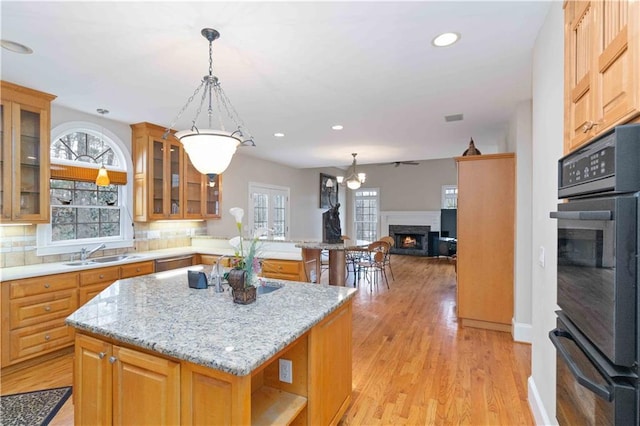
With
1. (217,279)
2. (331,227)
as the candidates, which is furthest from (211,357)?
(331,227)

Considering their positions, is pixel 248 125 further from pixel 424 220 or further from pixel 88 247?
pixel 424 220

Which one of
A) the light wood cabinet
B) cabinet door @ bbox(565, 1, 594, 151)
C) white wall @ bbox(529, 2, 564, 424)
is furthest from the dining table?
cabinet door @ bbox(565, 1, 594, 151)

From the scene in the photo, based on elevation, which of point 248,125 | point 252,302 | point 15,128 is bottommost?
point 252,302

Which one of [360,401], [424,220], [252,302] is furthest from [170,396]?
[424,220]

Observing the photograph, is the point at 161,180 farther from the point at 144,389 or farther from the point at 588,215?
the point at 588,215

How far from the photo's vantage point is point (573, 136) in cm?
150

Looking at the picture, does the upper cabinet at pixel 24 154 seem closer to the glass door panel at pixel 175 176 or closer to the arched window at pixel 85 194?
the arched window at pixel 85 194

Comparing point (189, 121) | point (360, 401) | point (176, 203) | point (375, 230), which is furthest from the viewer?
point (375, 230)

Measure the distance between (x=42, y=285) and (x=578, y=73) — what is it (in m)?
4.29

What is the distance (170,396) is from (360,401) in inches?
59.6

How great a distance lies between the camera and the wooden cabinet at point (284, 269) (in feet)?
14.0

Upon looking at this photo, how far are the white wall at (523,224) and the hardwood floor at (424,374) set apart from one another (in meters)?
0.28

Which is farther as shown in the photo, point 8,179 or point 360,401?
point 8,179

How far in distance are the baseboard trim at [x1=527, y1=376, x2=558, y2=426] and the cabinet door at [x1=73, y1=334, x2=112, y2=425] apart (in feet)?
7.96
